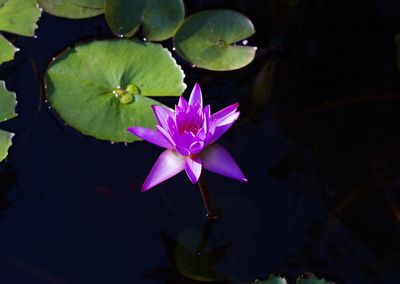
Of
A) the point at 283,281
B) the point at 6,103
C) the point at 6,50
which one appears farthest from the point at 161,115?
the point at 6,50

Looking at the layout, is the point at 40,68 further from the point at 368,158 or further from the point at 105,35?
the point at 368,158

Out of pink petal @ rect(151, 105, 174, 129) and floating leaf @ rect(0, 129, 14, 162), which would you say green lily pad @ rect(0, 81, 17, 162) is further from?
pink petal @ rect(151, 105, 174, 129)

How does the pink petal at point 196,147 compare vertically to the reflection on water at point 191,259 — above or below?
above

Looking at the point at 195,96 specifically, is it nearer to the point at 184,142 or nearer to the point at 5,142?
the point at 184,142

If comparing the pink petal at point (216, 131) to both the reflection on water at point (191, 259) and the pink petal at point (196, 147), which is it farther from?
the reflection on water at point (191, 259)

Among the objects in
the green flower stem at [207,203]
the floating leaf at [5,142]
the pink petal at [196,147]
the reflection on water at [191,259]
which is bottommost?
the reflection on water at [191,259]

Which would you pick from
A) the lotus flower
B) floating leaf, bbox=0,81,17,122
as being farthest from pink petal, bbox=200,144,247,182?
floating leaf, bbox=0,81,17,122

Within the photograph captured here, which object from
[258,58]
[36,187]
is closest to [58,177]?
[36,187]

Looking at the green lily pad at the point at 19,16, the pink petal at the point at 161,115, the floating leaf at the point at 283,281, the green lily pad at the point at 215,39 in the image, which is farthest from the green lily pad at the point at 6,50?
the floating leaf at the point at 283,281
